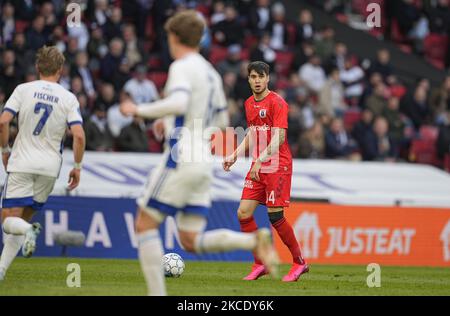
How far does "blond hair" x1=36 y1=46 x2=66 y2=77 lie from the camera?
10930 millimetres

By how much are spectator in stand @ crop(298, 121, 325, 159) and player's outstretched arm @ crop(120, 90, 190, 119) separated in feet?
45.3

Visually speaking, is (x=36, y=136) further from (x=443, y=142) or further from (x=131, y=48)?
(x=443, y=142)

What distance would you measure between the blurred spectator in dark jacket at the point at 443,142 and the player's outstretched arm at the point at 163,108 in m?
16.8

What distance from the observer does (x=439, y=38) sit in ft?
95.2

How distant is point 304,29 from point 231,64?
11.8ft

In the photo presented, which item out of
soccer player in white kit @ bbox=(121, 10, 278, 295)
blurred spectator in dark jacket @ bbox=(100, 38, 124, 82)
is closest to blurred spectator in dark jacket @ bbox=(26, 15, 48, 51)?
blurred spectator in dark jacket @ bbox=(100, 38, 124, 82)

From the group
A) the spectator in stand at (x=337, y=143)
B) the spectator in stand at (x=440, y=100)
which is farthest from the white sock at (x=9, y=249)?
the spectator in stand at (x=440, y=100)

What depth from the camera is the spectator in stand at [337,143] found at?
893 inches

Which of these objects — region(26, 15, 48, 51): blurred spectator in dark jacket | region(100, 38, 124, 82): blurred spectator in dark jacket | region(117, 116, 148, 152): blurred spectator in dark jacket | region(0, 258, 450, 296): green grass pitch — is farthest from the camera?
region(100, 38, 124, 82): blurred spectator in dark jacket

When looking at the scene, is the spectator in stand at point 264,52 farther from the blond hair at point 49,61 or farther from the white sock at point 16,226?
the white sock at point 16,226

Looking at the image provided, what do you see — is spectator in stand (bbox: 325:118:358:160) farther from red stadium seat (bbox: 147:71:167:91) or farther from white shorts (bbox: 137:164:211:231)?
white shorts (bbox: 137:164:211:231)

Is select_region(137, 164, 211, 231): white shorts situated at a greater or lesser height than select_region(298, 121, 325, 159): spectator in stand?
greater

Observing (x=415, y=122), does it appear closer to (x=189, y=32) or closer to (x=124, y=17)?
(x=124, y=17)

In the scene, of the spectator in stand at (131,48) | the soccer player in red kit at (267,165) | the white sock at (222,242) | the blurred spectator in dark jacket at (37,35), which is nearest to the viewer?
the white sock at (222,242)
